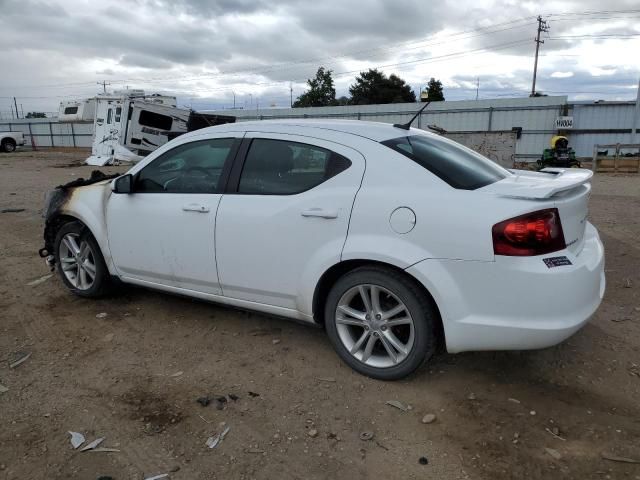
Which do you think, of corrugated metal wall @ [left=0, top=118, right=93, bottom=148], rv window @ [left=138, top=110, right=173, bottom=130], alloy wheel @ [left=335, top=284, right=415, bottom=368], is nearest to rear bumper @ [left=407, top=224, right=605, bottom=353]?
alloy wheel @ [left=335, top=284, right=415, bottom=368]

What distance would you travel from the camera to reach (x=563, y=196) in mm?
2857

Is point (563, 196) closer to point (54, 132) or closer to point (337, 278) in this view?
point (337, 278)

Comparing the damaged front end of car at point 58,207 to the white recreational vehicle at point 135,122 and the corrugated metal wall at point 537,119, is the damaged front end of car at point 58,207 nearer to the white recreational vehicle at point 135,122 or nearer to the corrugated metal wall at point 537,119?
the white recreational vehicle at point 135,122

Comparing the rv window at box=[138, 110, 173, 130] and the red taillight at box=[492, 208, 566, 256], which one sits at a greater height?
Result: the rv window at box=[138, 110, 173, 130]

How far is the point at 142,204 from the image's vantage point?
3955 mm

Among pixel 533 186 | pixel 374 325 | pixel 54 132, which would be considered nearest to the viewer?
pixel 533 186

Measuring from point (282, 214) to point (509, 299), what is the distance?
57.9 inches

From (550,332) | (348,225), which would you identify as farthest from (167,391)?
(550,332)

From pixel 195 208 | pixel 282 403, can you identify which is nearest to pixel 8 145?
pixel 195 208

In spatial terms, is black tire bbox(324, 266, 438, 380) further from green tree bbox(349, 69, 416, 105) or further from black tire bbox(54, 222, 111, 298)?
green tree bbox(349, 69, 416, 105)

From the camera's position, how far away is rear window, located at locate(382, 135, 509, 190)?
2998 mm

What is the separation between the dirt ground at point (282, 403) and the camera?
2465 mm

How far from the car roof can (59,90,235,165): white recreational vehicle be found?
1445cm

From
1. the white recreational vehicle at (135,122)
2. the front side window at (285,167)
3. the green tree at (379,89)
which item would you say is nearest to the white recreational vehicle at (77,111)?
the white recreational vehicle at (135,122)
